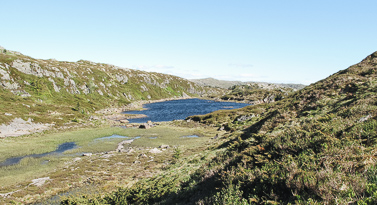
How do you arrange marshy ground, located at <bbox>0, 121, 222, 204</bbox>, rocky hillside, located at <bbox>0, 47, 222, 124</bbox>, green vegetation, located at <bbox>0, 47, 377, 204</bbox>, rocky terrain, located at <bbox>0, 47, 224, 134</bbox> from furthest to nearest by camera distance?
1. rocky hillside, located at <bbox>0, 47, 222, 124</bbox>
2. rocky terrain, located at <bbox>0, 47, 224, 134</bbox>
3. marshy ground, located at <bbox>0, 121, 222, 204</bbox>
4. green vegetation, located at <bbox>0, 47, 377, 204</bbox>

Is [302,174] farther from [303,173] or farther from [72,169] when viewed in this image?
[72,169]

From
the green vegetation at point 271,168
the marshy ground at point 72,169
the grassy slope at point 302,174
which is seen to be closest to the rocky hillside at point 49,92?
the marshy ground at point 72,169

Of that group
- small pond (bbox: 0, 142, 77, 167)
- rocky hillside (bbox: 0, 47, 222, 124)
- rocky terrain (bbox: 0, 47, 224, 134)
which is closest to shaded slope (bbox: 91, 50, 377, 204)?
small pond (bbox: 0, 142, 77, 167)

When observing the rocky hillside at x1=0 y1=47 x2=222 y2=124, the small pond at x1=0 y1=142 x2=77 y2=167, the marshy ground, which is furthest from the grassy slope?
the rocky hillside at x1=0 y1=47 x2=222 y2=124

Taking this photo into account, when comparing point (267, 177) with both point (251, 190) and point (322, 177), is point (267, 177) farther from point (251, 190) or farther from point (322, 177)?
point (322, 177)

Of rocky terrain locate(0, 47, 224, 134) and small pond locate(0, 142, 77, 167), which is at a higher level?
rocky terrain locate(0, 47, 224, 134)

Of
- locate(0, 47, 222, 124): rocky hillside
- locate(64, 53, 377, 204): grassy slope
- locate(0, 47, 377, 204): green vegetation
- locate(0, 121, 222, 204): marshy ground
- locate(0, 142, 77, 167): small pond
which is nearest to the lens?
locate(64, 53, 377, 204): grassy slope

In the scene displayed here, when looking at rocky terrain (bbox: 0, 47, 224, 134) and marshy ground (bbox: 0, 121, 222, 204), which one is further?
rocky terrain (bbox: 0, 47, 224, 134)

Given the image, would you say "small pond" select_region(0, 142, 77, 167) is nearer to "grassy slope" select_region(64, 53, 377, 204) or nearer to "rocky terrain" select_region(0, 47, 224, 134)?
"rocky terrain" select_region(0, 47, 224, 134)

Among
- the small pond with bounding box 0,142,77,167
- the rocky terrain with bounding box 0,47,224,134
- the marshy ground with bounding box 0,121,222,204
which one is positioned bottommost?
the small pond with bounding box 0,142,77,167

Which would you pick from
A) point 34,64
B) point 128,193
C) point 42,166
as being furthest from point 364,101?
point 34,64

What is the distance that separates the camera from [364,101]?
15.6 m

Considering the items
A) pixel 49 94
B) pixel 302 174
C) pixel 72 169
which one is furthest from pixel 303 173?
pixel 49 94

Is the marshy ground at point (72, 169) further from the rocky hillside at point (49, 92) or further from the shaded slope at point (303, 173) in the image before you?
the rocky hillside at point (49, 92)
